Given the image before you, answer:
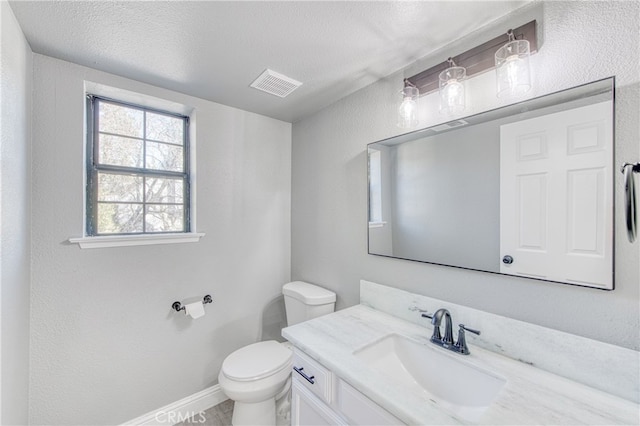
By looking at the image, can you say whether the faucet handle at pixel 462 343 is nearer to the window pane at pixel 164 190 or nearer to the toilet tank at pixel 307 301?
the toilet tank at pixel 307 301

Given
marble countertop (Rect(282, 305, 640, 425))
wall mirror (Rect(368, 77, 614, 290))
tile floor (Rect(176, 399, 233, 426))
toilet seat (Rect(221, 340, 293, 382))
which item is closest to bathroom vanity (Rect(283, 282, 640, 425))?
marble countertop (Rect(282, 305, 640, 425))

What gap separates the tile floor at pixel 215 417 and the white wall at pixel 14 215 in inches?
34.1

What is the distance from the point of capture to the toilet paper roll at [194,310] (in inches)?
70.2

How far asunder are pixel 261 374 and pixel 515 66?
1997 mm

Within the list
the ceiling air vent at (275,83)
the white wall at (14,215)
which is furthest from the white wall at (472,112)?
the white wall at (14,215)

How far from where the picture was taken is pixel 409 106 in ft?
4.66

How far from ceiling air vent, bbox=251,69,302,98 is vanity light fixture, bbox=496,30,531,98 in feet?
3.62

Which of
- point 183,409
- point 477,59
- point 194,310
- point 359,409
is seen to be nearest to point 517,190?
point 477,59

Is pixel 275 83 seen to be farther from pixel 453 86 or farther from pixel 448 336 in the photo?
pixel 448 336

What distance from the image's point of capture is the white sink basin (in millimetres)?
971

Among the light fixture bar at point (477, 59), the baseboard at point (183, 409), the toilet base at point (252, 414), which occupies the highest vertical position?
the light fixture bar at point (477, 59)

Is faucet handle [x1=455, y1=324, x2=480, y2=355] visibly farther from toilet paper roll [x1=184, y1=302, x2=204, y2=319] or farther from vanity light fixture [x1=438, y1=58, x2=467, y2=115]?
toilet paper roll [x1=184, y1=302, x2=204, y2=319]

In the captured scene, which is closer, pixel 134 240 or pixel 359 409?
pixel 359 409

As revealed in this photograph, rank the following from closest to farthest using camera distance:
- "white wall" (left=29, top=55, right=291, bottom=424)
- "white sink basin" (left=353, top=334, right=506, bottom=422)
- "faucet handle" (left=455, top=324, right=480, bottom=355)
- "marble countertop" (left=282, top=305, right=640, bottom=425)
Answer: "marble countertop" (left=282, top=305, right=640, bottom=425)
"white sink basin" (left=353, top=334, right=506, bottom=422)
"faucet handle" (left=455, top=324, right=480, bottom=355)
"white wall" (left=29, top=55, right=291, bottom=424)
